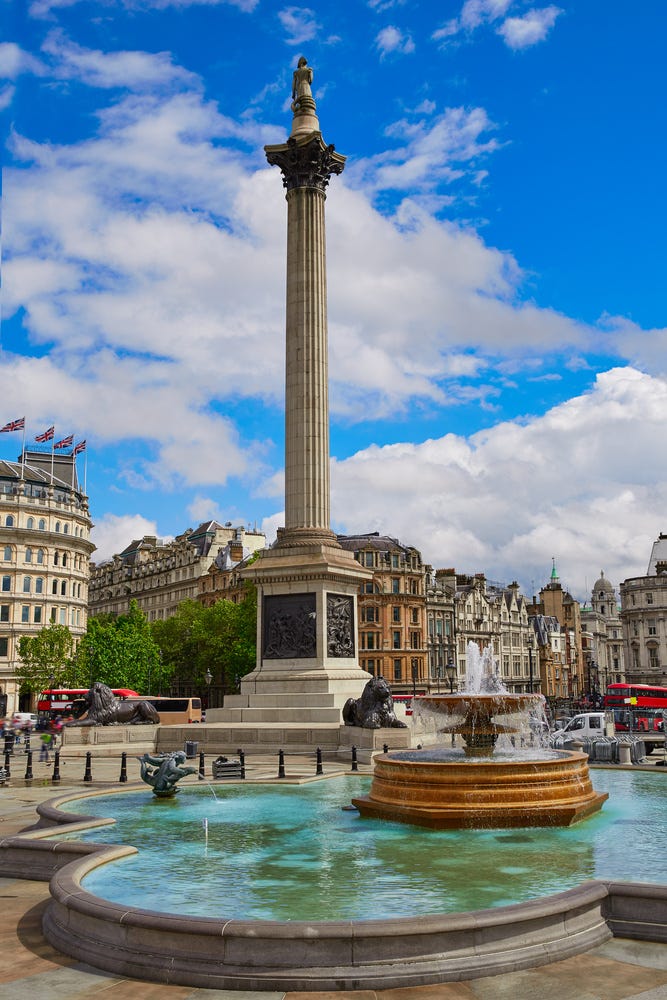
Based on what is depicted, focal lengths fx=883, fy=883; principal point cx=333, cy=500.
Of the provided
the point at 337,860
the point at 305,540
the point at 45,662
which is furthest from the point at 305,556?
the point at 45,662

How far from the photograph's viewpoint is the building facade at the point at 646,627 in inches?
4557

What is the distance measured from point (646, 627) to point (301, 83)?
93491 millimetres

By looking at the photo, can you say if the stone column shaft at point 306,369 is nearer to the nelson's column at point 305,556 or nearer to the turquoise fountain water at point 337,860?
the nelson's column at point 305,556

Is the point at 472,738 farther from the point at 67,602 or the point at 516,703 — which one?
the point at 67,602

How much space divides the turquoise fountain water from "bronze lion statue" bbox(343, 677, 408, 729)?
36.3 feet

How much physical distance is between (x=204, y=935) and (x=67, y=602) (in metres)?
79.8

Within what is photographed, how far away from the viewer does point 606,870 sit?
11969 millimetres

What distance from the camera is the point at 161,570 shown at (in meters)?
118

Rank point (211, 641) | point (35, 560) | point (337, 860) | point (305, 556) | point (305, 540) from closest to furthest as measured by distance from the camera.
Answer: point (337, 860) → point (305, 556) → point (305, 540) → point (35, 560) → point (211, 641)

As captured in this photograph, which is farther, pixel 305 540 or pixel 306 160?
pixel 306 160

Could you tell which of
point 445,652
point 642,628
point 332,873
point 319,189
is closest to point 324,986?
point 332,873

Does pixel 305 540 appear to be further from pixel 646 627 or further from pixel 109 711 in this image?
pixel 646 627

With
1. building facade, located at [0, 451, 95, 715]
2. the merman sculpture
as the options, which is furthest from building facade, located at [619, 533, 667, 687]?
the merman sculpture

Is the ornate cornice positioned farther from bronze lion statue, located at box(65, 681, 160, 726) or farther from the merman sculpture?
the merman sculpture
